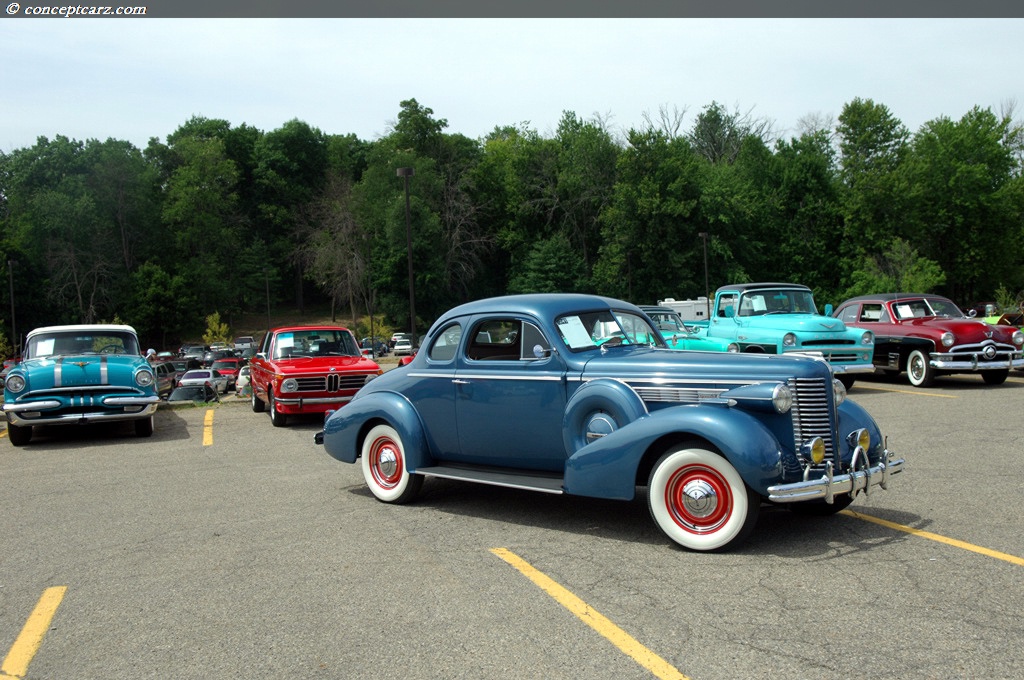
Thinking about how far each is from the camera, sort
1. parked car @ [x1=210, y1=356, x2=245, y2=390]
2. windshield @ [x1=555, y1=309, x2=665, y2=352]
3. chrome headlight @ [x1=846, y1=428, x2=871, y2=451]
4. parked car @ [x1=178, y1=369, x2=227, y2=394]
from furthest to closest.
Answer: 1. parked car @ [x1=210, y1=356, x2=245, y2=390]
2. parked car @ [x1=178, y1=369, x2=227, y2=394]
3. windshield @ [x1=555, y1=309, x2=665, y2=352]
4. chrome headlight @ [x1=846, y1=428, x2=871, y2=451]

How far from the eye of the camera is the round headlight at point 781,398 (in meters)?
5.93

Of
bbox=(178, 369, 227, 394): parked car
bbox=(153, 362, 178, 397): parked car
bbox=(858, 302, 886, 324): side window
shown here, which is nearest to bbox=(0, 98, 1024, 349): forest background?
bbox=(178, 369, 227, 394): parked car

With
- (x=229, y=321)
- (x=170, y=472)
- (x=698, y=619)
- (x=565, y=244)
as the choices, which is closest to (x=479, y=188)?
(x=565, y=244)

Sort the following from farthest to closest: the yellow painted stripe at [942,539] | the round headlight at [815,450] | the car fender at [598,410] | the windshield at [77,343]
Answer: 1. the windshield at [77,343]
2. the car fender at [598,410]
3. the round headlight at [815,450]
4. the yellow painted stripe at [942,539]

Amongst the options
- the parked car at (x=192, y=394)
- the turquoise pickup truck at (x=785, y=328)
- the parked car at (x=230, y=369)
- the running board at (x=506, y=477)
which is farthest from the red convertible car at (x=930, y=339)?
the parked car at (x=230, y=369)

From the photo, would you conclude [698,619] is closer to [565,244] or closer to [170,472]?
[170,472]

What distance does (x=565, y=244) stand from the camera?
241 feet

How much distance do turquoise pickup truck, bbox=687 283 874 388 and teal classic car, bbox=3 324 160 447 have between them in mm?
10550

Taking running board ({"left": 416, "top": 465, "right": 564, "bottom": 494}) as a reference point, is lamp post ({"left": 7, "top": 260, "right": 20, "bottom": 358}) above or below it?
above

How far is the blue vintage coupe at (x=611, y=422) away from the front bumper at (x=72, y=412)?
5928mm

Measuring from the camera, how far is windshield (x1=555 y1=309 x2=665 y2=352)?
7242mm

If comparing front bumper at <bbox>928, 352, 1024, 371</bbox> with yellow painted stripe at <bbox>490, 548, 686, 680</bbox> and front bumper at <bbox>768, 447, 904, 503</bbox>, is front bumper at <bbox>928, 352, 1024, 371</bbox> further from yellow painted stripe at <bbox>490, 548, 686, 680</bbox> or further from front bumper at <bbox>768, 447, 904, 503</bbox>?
yellow painted stripe at <bbox>490, 548, 686, 680</bbox>

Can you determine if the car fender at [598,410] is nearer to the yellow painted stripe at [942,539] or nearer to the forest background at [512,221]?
the yellow painted stripe at [942,539]

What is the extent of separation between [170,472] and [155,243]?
75.6m
